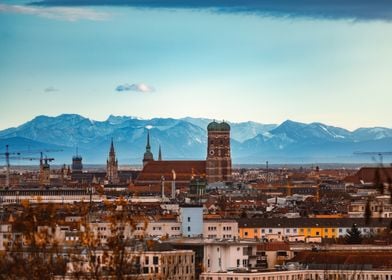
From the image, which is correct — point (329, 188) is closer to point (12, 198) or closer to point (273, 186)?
point (273, 186)

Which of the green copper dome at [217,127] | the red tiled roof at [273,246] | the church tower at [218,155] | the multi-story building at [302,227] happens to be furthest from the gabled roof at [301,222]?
the green copper dome at [217,127]

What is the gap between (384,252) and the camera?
254 feet

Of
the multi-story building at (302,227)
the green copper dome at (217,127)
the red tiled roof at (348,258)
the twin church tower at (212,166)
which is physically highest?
the green copper dome at (217,127)

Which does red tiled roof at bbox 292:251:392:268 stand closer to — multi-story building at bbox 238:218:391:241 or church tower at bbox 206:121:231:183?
multi-story building at bbox 238:218:391:241

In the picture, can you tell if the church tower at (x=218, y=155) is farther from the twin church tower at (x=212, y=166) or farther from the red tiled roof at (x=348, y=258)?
the red tiled roof at (x=348, y=258)

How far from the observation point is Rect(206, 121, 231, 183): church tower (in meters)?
196

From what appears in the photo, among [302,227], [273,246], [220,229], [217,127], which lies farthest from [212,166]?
[273,246]

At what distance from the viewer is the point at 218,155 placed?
197 m

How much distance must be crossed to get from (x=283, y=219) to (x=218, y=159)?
9037cm

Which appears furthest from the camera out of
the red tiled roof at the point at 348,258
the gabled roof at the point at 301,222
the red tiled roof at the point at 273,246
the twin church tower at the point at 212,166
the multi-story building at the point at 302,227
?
the twin church tower at the point at 212,166

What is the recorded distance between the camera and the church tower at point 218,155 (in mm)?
196250

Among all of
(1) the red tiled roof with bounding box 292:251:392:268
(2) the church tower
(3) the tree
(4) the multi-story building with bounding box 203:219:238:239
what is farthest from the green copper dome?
(1) the red tiled roof with bounding box 292:251:392:268

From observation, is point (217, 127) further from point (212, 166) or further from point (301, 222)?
point (301, 222)

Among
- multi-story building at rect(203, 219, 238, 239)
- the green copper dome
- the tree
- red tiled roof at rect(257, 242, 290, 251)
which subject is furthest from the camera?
the green copper dome
